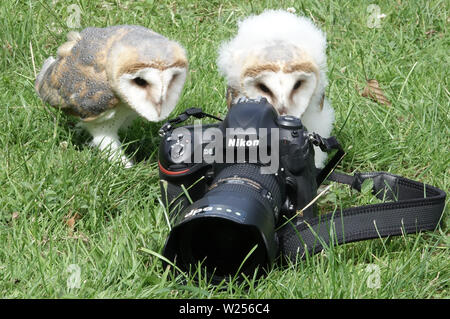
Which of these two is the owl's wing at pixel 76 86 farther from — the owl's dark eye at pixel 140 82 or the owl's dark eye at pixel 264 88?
the owl's dark eye at pixel 264 88

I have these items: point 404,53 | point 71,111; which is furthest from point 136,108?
point 404,53

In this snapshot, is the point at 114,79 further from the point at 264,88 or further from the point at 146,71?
the point at 264,88

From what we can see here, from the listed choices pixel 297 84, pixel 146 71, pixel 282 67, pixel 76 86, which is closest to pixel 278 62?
pixel 282 67

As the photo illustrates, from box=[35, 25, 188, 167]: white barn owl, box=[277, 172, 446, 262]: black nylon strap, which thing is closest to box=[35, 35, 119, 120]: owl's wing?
box=[35, 25, 188, 167]: white barn owl

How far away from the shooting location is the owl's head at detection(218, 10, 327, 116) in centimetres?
293

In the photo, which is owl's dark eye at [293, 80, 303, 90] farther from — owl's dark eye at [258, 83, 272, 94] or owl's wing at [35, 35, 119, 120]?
owl's wing at [35, 35, 119, 120]

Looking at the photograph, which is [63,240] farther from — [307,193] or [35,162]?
[307,193]

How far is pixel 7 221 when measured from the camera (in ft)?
9.44

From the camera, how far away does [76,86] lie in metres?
3.28

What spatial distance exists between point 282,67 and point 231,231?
80 cm

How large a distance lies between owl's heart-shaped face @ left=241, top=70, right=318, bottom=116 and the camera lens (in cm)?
48

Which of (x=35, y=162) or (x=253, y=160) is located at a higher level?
(x=253, y=160)

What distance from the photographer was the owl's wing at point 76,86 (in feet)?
10.5
